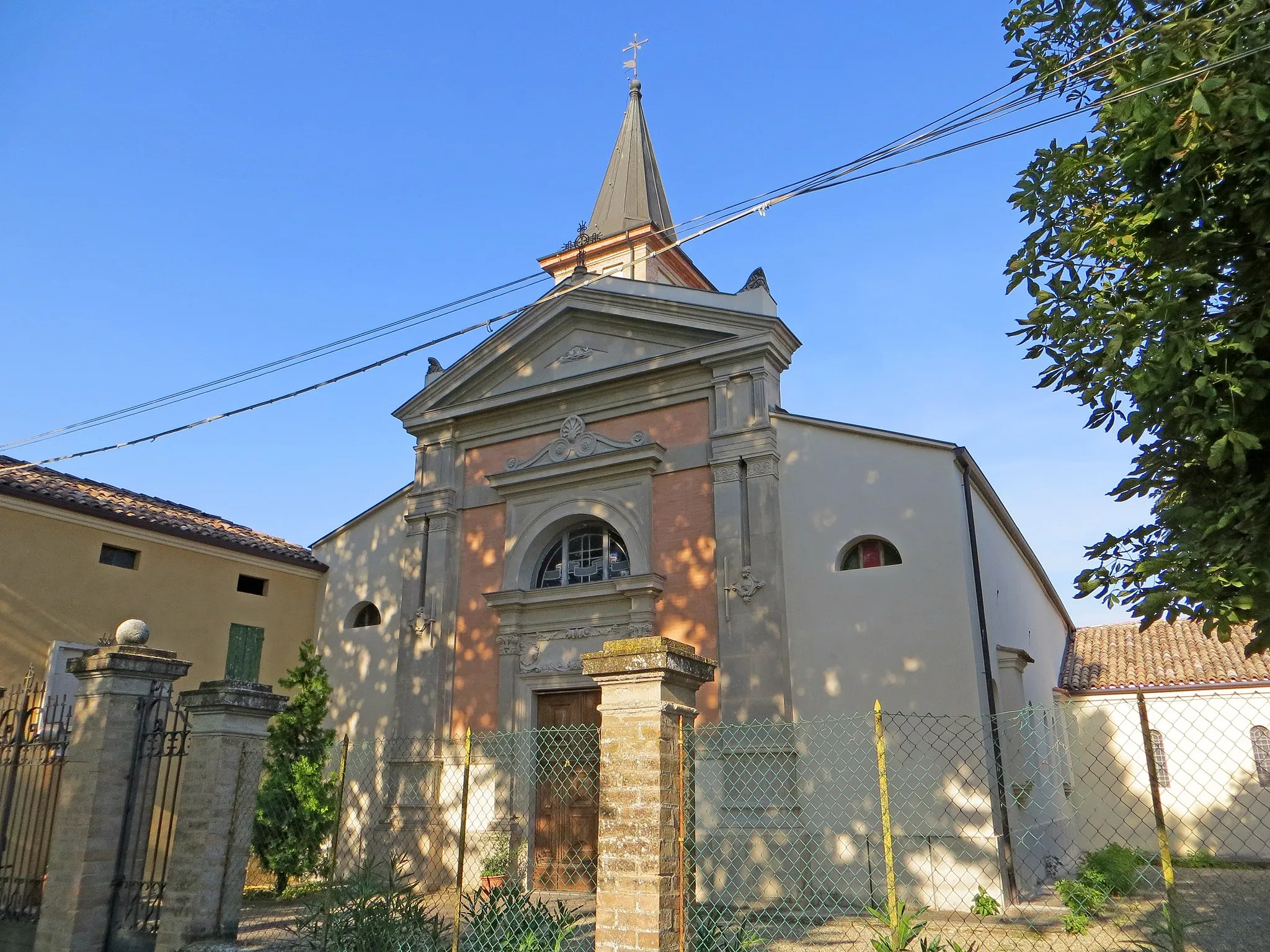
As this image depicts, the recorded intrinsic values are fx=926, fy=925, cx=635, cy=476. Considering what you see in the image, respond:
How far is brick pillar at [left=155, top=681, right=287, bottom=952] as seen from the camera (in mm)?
7465

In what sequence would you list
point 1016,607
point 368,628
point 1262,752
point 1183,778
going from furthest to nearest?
point 1183,778
point 1262,752
point 368,628
point 1016,607

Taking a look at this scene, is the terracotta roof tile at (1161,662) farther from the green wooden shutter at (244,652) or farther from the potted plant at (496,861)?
the green wooden shutter at (244,652)

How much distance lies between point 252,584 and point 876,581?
33.7 ft

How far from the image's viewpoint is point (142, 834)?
8320 millimetres

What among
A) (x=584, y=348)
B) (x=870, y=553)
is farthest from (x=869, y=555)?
(x=584, y=348)

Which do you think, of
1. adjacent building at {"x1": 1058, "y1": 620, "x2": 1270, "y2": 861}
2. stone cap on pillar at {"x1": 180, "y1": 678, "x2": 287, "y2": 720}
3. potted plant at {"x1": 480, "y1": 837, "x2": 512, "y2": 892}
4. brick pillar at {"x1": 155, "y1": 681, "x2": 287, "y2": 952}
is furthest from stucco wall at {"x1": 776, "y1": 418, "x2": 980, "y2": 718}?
adjacent building at {"x1": 1058, "y1": 620, "x2": 1270, "y2": 861}

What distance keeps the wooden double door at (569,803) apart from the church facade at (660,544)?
40 centimetres

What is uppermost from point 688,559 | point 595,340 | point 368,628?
point 595,340

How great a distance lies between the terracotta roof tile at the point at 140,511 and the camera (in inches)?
504

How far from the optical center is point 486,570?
14617mm

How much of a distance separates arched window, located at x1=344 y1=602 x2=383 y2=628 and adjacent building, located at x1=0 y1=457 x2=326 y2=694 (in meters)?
0.98

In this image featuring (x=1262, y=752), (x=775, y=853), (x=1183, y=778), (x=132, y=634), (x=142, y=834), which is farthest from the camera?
(x=1183, y=778)

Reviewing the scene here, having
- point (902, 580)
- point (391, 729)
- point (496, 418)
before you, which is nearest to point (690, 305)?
point (496, 418)

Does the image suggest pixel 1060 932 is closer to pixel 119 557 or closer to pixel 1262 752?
pixel 1262 752
